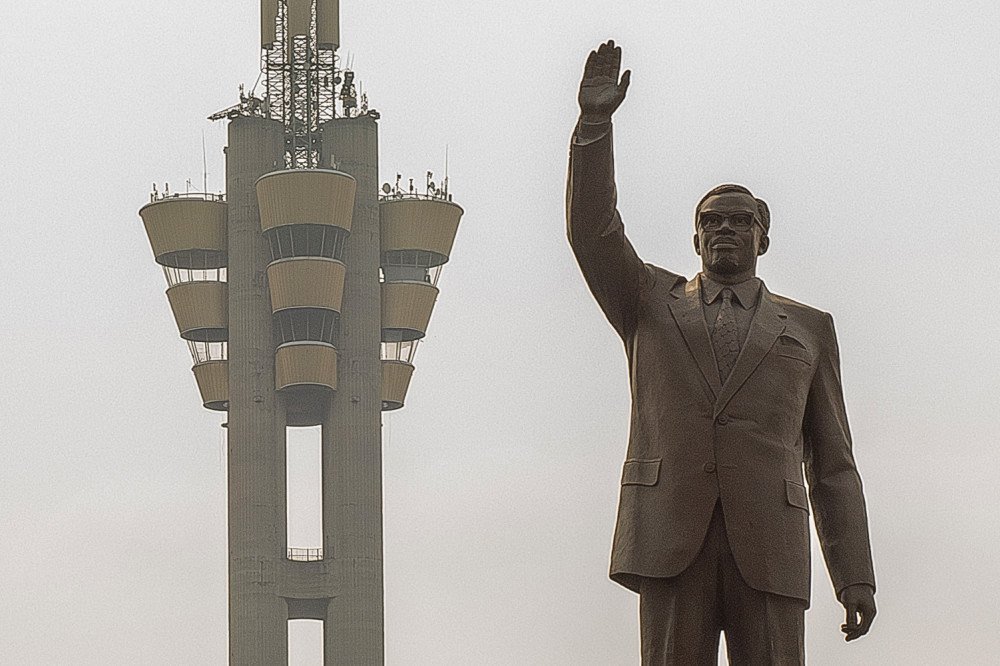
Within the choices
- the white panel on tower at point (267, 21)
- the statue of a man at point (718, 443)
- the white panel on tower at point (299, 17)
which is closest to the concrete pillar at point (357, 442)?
the white panel on tower at point (299, 17)

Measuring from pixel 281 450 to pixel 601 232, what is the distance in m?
65.8

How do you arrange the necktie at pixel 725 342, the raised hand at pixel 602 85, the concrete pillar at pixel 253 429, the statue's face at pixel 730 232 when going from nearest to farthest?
1. the raised hand at pixel 602 85
2. the necktie at pixel 725 342
3. the statue's face at pixel 730 232
4. the concrete pillar at pixel 253 429

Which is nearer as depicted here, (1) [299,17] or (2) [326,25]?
(1) [299,17]

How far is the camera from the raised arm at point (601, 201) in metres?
9.19

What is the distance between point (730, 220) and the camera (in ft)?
31.3

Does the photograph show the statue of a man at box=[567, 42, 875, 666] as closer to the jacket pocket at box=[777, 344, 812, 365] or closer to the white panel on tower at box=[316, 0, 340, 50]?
the jacket pocket at box=[777, 344, 812, 365]

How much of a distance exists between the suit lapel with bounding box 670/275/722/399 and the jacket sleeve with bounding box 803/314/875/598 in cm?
57

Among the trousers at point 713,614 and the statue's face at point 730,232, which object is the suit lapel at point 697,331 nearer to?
the statue's face at point 730,232

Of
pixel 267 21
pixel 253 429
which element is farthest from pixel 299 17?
pixel 253 429

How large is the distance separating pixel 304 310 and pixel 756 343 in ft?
212

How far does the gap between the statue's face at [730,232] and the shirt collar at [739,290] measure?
0.15 ft

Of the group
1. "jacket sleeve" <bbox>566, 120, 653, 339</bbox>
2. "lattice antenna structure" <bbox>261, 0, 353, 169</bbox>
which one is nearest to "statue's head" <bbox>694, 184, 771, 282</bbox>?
"jacket sleeve" <bbox>566, 120, 653, 339</bbox>

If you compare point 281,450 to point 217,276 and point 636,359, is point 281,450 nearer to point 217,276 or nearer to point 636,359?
point 217,276

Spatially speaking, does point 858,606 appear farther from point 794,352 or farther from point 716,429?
point 794,352
